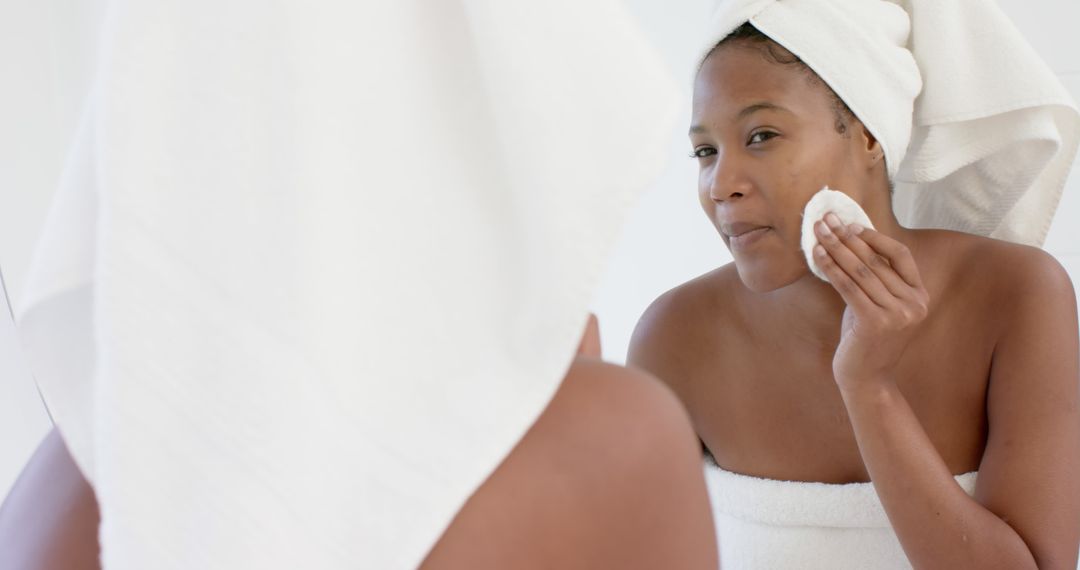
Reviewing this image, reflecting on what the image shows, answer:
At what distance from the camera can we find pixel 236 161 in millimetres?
452

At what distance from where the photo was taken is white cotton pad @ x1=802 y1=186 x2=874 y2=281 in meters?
1.06

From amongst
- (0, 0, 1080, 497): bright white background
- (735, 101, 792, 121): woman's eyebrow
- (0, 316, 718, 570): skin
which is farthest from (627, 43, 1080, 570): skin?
(0, 316, 718, 570): skin

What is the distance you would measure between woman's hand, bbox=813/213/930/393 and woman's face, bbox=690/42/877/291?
0.22ft

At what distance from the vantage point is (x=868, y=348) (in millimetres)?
1024

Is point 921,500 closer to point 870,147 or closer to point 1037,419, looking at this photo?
point 1037,419

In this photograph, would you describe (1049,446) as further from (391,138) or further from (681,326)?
(391,138)

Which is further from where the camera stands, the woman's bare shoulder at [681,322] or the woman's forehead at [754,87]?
the woman's bare shoulder at [681,322]

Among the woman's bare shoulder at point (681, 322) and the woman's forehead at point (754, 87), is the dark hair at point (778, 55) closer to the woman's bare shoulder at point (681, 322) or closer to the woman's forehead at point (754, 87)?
the woman's forehead at point (754, 87)

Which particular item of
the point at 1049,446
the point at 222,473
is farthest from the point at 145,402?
the point at 1049,446

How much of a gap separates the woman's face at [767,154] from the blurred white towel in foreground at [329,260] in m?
0.65

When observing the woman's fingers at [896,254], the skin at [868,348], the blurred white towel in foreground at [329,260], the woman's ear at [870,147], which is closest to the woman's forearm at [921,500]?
the skin at [868,348]

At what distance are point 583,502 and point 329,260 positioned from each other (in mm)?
157

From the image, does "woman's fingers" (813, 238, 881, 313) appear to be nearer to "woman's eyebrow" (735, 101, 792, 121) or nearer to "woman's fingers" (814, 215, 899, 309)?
"woman's fingers" (814, 215, 899, 309)

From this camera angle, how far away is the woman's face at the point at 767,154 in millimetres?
1092
